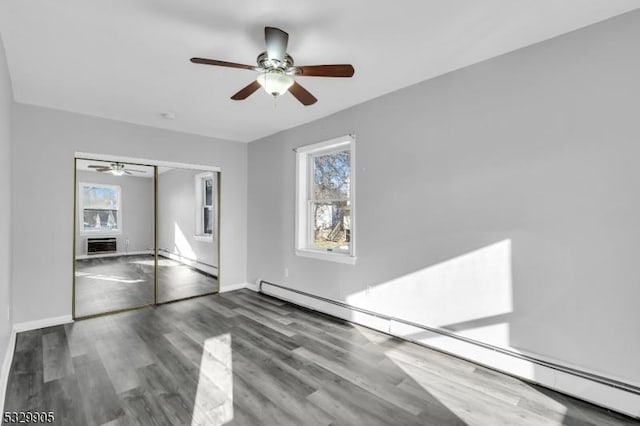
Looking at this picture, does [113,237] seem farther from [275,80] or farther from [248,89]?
[275,80]

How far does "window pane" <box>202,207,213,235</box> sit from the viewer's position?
497cm

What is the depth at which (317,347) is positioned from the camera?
3.02 metres

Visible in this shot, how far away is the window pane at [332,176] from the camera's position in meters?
3.99

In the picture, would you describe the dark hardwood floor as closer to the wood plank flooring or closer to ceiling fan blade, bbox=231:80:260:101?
the wood plank flooring

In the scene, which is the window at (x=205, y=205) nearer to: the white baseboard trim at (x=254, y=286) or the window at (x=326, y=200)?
the white baseboard trim at (x=254, y=286)

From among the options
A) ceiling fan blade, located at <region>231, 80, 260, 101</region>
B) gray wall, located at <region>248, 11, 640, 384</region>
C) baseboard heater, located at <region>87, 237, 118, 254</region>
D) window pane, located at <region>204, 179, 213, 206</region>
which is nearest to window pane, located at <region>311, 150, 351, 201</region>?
gray wall, located at <region>248, 11, 640, 384</region>

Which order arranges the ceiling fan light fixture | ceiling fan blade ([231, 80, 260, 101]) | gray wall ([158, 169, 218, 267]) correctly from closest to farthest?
the ceiling fan light fixture → ceiling fan blade ([231, 80, 260, 101]) → gray wall ([158, 169, 218, 267])

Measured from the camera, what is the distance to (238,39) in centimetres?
232

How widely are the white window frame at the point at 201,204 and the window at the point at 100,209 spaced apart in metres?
1.07

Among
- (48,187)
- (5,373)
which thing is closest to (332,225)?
(5,373)

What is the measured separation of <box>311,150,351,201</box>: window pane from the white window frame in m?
1.82

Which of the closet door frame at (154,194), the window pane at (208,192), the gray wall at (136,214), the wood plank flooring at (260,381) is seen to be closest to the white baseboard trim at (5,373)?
the wood plank flooring at (260,381)

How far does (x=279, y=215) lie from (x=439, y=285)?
2713mm

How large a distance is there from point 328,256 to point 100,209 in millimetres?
3310
